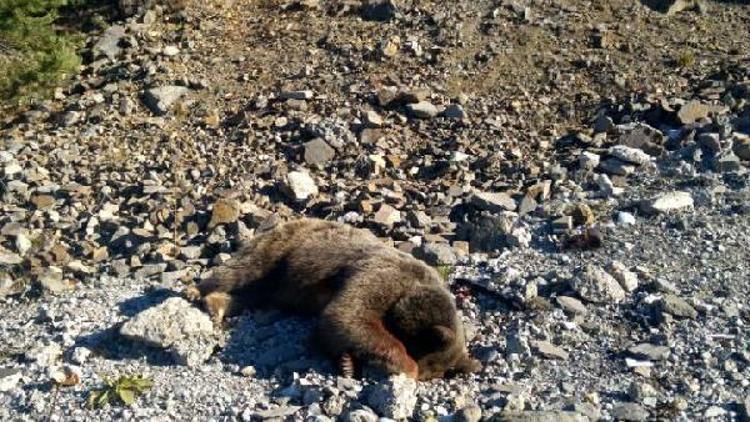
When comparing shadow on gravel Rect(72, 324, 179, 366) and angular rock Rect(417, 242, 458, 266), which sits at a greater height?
angular rock Rect(417, 242, 458, 266)

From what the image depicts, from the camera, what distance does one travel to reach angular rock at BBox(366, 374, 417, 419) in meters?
6.09

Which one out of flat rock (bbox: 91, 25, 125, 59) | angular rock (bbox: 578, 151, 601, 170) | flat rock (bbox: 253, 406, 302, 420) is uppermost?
angular rock (bbox: 578, 151, 601, 170)

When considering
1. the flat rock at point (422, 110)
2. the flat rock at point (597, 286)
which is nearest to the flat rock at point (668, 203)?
the flat rock at point (597, 286)

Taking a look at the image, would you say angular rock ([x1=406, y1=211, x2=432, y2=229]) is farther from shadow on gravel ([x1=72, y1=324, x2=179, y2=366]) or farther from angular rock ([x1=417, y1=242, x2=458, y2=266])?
shadow on gravel ([x1=72, y1=324, x2=179, y2=366])

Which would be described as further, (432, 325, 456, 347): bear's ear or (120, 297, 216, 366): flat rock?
(120, 297, 216, 366): flat rock

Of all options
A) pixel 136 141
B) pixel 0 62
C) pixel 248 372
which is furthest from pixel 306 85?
pixel 248 372

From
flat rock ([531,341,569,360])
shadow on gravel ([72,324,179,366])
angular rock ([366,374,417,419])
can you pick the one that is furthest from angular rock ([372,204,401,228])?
angular rock ([366,374,417,419])

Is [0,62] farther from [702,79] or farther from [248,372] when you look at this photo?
[702,79]

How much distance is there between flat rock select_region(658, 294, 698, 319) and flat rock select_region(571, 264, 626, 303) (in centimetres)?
34

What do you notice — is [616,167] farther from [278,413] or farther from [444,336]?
[278,413]

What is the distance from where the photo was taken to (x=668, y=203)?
8.68 meters

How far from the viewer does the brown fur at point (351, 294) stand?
657cm

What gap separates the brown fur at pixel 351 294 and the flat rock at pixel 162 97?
4017 mm

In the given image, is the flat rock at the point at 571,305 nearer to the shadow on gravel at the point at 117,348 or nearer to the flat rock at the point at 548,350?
the flat rock at the point at 548,350
